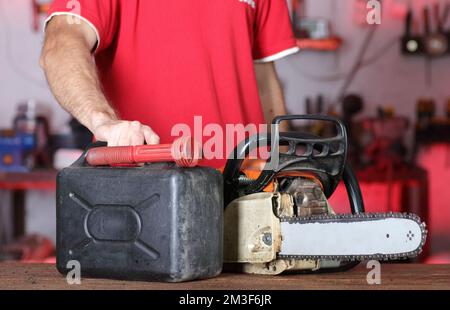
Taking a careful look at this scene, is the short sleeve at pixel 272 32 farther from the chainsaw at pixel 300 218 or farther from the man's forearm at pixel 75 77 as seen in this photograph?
the chainsaw at pixel 300 218

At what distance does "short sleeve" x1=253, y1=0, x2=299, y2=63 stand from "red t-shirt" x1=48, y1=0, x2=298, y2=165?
9.2 inches

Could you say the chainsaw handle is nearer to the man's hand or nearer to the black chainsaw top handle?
the black chainsaw top handle

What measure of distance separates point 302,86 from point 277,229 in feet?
12.5

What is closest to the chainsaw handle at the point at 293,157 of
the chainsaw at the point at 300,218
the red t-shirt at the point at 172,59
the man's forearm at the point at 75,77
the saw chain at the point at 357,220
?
the chainsaw at the point at 300,218

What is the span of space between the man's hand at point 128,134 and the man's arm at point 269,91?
99cm

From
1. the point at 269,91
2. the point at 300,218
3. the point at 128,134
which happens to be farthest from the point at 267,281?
the point at 269,91

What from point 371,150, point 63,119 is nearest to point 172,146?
point 371,150

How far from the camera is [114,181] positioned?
58.1 inches

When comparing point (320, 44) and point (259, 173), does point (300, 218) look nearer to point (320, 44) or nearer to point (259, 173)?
point (259, 173)

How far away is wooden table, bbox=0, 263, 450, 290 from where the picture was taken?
141 cm

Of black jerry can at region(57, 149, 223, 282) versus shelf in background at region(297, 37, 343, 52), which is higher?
shelf in background at region(297, 37, 343, 52)

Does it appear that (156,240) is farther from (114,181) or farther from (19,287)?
(19,287)

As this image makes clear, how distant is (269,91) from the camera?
2508 millimetres

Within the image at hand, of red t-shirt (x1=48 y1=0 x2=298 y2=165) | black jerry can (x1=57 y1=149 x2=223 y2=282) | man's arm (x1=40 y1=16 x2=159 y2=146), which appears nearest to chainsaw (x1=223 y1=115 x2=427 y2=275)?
black jerry can (x1=57 y1=149 x2=223 y2=282)
